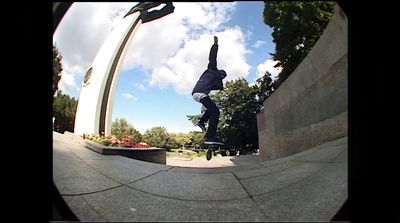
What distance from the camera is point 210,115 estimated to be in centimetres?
195

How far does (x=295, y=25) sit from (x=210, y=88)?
624 millimetres

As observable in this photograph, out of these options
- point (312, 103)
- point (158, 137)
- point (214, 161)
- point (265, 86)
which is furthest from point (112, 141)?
point (312, 103)

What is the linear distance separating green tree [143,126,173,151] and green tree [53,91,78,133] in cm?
46

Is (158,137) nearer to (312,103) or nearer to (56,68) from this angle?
(56,68)

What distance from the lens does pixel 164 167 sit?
1989 millimetres

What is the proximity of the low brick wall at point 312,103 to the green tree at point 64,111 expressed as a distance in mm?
1164

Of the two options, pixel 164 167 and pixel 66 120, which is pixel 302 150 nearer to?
pixel 164 167

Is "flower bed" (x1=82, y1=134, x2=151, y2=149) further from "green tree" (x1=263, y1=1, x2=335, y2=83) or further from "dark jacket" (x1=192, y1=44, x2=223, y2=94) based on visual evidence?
"green tree" (x1=263, y1=1, x2=335, y2=83)

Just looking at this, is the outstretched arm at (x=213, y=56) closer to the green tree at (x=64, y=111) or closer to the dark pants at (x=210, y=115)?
the dark pants at (x=210, y=115)

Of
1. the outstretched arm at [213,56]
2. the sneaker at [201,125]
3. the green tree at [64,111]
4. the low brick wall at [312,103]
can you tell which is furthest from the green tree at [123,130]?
the low brick wall at [312,103]

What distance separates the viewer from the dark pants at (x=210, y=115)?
6.35 feet
